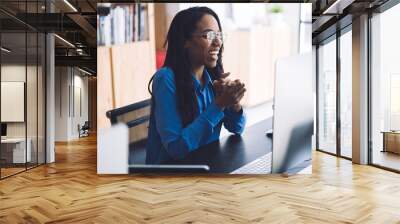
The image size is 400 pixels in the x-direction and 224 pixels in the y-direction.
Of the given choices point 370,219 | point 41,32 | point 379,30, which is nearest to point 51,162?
point 41,32

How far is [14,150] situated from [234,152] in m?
3.95

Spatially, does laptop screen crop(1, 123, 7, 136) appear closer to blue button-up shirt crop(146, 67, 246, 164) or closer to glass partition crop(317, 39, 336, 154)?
blue button-up shirt crop(146, 67, 246, 164)

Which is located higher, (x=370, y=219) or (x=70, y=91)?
(x=70, y=91)

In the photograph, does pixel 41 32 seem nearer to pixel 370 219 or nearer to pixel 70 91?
pixel 370 219

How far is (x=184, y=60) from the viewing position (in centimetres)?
646

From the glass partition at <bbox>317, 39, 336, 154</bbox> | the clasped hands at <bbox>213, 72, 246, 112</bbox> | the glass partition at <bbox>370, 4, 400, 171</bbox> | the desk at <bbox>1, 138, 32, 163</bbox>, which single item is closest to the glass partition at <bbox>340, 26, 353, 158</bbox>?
the glass partition at <bbox>317, 39, 336, 154</bbox>

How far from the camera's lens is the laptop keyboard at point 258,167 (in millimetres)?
6492

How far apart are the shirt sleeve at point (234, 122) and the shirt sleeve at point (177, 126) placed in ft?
0.33

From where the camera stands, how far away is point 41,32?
8047mm

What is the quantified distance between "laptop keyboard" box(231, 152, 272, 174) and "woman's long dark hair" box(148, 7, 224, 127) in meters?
1.20

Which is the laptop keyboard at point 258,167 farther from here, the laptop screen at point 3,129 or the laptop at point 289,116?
the laptop screen at point 3,129

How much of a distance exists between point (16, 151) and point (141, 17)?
11.1ft

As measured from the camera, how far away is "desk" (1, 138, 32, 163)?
665 cm

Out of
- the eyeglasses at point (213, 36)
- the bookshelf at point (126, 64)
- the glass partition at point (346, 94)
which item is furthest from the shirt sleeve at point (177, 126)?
the glass partition at point (346, 94)
